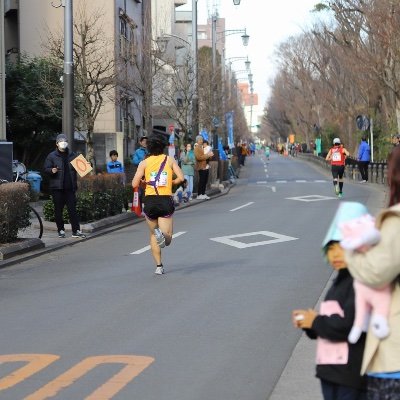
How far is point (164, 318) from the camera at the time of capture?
9406 millimetres

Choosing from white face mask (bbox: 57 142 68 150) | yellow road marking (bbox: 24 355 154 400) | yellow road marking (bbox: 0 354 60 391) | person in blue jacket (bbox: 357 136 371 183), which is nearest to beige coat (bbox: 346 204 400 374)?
yellow road marking (bbox: 24 355 154 400)

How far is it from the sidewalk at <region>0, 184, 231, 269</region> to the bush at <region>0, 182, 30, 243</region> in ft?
0.84

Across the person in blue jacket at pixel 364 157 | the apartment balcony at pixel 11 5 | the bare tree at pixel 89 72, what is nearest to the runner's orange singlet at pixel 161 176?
the bare tree at pixel 89 72

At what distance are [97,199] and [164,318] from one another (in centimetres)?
1152

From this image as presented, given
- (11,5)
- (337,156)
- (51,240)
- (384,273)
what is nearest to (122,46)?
(11,5)

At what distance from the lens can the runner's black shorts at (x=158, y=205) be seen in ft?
40.0

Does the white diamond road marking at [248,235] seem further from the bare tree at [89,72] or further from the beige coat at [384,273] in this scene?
the beige coat at [384,273]

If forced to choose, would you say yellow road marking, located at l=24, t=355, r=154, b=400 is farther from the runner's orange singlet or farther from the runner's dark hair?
the runner's dark hair

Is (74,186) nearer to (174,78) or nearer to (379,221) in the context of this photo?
(379,221)

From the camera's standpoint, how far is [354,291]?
3.98 m

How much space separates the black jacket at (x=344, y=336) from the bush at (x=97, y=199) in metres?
16.0

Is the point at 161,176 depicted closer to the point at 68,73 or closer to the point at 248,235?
the point at 248,235

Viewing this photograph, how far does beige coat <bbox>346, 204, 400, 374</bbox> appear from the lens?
372 centimetres

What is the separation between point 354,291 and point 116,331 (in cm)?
508
